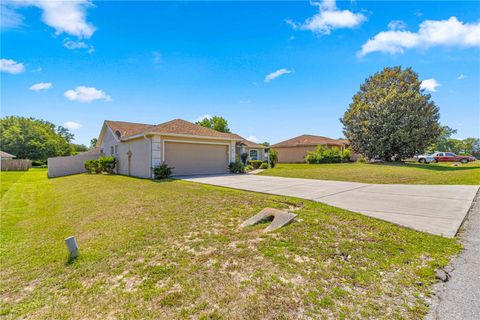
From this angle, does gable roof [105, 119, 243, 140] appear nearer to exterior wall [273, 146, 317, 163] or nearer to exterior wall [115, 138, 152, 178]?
exterior wall [115, 138, 152, 178]

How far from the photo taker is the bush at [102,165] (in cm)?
1759

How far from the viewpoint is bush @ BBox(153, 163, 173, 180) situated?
12.5 m

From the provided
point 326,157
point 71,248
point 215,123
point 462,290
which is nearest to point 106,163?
point 71,248

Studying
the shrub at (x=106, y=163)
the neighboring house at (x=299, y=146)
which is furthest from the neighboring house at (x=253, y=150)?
the shrub at (x=106, y=163)

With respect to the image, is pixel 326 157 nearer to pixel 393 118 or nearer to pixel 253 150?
pixel 393 118

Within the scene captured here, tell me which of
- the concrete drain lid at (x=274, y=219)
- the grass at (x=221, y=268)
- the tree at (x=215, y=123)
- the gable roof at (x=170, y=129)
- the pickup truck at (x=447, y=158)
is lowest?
the grass at (x=221, y=268)

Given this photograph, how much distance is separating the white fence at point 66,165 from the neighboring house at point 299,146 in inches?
908

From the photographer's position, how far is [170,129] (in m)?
13.9

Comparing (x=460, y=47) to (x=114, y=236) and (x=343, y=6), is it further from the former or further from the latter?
(x=114, y=236)

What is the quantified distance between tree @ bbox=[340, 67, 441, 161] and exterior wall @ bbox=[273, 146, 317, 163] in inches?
293

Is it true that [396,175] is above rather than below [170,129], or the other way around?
below

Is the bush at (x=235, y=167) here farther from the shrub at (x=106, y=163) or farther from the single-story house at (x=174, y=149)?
the shrub at (x=106, y=163)

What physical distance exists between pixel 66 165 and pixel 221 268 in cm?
2224

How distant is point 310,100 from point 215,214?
51.7 feet
